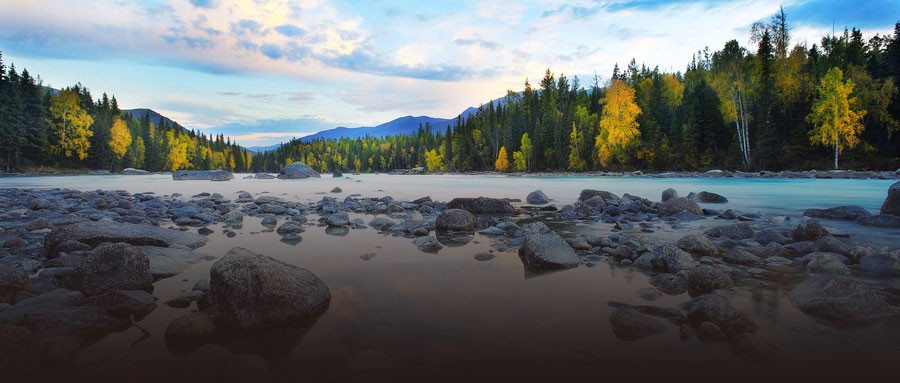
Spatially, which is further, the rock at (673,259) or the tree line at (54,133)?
the tree line at (54,133)

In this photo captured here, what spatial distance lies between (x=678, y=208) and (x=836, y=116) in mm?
36033

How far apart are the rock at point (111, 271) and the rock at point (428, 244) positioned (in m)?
3.22

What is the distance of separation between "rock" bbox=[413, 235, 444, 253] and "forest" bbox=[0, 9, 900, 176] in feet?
139

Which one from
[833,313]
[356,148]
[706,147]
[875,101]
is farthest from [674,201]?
[356,148]

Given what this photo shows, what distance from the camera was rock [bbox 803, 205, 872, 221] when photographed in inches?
318

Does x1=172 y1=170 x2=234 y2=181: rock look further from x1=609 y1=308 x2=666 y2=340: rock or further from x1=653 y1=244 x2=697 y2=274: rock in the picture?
x1=609 y1=308 x2=666 y2=340: rock

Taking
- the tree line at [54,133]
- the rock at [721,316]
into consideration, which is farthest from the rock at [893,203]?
the tree line at [54,133]

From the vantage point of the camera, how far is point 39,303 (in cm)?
298

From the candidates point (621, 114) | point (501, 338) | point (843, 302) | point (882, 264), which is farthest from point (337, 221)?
point (621, 114)

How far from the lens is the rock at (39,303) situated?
108 inches

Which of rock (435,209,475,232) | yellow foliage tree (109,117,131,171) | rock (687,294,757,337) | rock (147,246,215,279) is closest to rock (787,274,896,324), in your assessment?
rock (687,294,757,337)

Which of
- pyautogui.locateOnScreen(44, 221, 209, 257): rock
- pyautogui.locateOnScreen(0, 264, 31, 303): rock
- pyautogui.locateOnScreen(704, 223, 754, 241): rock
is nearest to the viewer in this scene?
pyautogui.locateOnScreen(0, 264, 31, 303): rock

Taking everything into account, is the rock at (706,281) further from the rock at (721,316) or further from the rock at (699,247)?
the rock at (699,247)

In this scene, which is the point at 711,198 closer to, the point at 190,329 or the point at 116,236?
the point at 190,329
